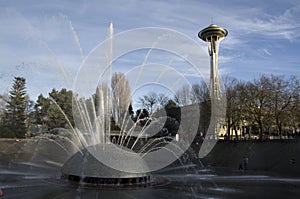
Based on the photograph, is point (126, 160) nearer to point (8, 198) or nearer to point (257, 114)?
point (8, 198)

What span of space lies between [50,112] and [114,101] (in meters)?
14.1

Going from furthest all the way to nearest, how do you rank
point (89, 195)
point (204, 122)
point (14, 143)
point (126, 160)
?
point (204, 122)
point (14, 143)
point (126, 160)
point (89, 195)

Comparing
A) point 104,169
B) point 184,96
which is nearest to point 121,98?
point 184,96

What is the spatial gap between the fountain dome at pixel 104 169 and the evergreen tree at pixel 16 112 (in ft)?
122

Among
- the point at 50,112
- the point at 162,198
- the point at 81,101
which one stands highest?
the point at 50,112

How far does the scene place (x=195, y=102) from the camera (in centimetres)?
4703

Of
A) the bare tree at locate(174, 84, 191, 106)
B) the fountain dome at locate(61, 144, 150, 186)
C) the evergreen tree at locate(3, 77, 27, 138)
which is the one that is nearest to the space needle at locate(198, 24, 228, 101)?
the bare tree at locate(174, 84, 191, 106)

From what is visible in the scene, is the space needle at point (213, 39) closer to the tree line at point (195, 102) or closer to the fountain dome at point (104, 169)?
the tree line at point (195, 102)

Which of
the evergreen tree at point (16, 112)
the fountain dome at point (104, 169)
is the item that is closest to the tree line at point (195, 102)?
the evergreen tree at point (16, 112)

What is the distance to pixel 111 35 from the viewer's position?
19797 millimetres

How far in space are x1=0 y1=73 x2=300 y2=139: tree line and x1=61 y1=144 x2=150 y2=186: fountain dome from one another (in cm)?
1294

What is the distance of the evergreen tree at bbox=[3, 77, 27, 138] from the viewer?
1875 inches

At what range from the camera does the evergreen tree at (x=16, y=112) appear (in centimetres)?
4762

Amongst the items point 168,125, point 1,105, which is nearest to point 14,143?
A: point 1,105
